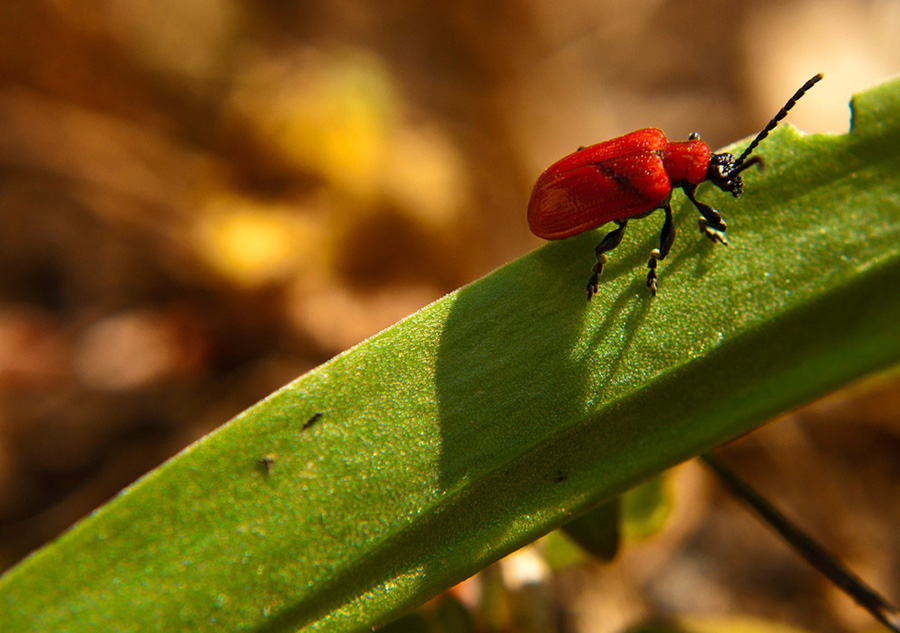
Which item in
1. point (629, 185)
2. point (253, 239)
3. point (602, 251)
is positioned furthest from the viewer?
point (253, 239)

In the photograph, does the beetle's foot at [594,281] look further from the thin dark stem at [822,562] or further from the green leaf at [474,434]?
the thin dark stem at [822,562]

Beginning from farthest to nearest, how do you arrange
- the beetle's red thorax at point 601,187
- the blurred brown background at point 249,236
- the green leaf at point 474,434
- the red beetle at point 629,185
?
the blurred brown background at point 249,236, the beetle's red thorax at point 601,187, the red beetle at point 629,185, the green leaf at point 474,434

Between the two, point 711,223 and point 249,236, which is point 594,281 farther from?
point 249,236

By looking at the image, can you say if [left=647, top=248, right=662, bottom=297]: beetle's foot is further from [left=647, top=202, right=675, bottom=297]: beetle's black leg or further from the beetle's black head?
the beetle's black head

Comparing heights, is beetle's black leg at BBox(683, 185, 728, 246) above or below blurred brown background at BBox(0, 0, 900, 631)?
below

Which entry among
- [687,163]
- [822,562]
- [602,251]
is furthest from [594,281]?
[822,562]

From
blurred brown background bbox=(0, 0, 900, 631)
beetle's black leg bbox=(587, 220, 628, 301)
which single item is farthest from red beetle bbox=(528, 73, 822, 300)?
blurred brown background bbox=(0, 0, 900, 631)

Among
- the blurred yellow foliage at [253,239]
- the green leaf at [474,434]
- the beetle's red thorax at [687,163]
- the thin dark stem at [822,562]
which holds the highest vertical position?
the blurred yellow foliage at [253,239]

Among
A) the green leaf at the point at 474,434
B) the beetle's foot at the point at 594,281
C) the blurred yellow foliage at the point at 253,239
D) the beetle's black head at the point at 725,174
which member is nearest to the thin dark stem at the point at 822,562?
the green leaf at the point at 474,434
